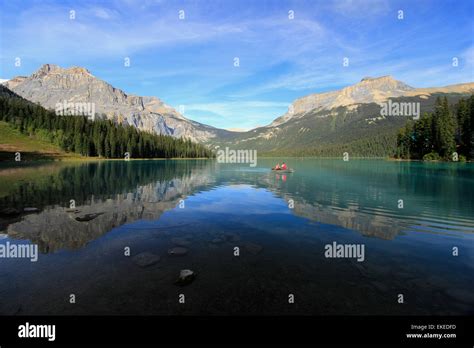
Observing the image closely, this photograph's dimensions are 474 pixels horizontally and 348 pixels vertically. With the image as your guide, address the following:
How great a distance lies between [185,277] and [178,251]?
5179 millimetres

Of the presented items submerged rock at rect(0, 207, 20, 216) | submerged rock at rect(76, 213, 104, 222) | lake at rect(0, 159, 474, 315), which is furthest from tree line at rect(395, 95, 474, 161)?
submerged rock at rect(0, 207, 20, 216)

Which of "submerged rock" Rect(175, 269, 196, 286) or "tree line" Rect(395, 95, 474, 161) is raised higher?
"tree line" Rect(395, 95, 474, 161)

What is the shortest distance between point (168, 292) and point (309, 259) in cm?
985

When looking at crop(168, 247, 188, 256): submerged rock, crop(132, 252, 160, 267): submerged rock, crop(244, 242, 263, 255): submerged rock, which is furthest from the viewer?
crop(244, 242, 263, 255): submerged rock

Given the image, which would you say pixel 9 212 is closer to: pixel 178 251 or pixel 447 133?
pixel 178 251

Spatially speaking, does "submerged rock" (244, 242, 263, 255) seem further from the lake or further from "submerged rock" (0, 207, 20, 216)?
"submerged rock" (0, 207, 20, 216)

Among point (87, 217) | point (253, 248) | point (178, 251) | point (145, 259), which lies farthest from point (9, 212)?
point (253, 248)

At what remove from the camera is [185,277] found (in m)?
14.6

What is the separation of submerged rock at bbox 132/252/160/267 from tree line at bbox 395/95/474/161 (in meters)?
169

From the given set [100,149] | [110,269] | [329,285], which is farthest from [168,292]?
[100,149]

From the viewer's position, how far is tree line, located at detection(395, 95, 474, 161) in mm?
135625

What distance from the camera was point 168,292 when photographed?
13516mm

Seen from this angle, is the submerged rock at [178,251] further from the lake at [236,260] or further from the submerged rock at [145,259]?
the submerged rock at [145,259]

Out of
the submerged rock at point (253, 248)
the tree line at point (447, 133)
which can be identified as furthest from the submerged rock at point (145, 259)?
the tree line at point (447, 133)
